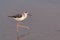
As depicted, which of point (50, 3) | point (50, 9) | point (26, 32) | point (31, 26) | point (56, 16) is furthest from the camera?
point (50, 3)

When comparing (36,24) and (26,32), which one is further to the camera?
(36,24)

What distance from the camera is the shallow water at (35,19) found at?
5207mm

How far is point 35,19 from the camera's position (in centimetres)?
602

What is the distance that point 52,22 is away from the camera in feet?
19.4

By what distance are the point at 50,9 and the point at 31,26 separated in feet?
4.47

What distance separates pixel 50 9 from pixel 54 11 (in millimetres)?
143

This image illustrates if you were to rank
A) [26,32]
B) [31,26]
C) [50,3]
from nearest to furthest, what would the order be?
[26,32], [31,26], [50,3]

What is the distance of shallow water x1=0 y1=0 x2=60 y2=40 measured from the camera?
521 centimetres

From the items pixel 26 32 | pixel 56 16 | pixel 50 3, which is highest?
pixel 50 3

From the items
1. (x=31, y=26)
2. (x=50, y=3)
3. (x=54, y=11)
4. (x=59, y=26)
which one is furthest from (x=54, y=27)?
(x=50, y=3)

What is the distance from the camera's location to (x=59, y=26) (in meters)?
5.65

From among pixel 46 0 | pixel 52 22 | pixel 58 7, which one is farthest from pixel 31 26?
pixel 46 0

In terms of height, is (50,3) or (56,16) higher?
(50,3)

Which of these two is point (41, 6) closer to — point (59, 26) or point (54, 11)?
point (54, 11)
